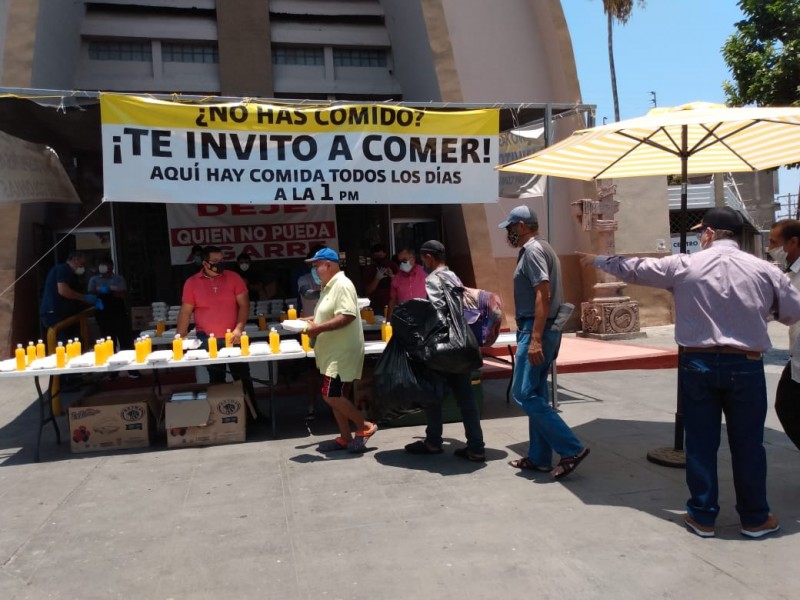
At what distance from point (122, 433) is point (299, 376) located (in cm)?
335

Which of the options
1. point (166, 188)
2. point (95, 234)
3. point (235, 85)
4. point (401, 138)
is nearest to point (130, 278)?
point (95, 234)

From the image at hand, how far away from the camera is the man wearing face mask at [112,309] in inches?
354

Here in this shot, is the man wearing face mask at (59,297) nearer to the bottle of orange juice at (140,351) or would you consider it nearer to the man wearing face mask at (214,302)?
the man wearing face mask at (214,302)

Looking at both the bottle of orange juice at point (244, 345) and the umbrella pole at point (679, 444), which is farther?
the bottle of orange juice at point (244, 345)

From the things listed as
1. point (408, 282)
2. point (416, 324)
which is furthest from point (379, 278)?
point (416, 324)

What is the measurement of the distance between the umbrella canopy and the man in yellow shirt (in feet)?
5.76

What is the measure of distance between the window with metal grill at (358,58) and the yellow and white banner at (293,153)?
734 centimetres

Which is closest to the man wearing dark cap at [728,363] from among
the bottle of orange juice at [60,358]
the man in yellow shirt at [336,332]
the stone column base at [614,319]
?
the man in yellow shirt at [336,332]

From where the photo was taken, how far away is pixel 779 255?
470 centimetres

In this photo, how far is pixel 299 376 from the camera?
9.32 metres

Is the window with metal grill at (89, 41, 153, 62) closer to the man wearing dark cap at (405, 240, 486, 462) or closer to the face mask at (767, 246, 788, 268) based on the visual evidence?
the man wearing dark cap at (405, 240, 486, 462)

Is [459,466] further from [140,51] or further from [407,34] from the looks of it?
[140,51]

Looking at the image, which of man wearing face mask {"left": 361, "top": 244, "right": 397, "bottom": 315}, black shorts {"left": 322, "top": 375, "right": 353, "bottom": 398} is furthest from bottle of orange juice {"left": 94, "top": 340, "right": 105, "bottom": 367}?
man wearing face mask {"left": 361, "top": 244, "right": 397, "bottom": 315}

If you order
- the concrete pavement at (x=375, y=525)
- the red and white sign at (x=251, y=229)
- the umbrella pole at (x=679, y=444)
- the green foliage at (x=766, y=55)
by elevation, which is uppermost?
the green foliage at (x=766, y=55)
